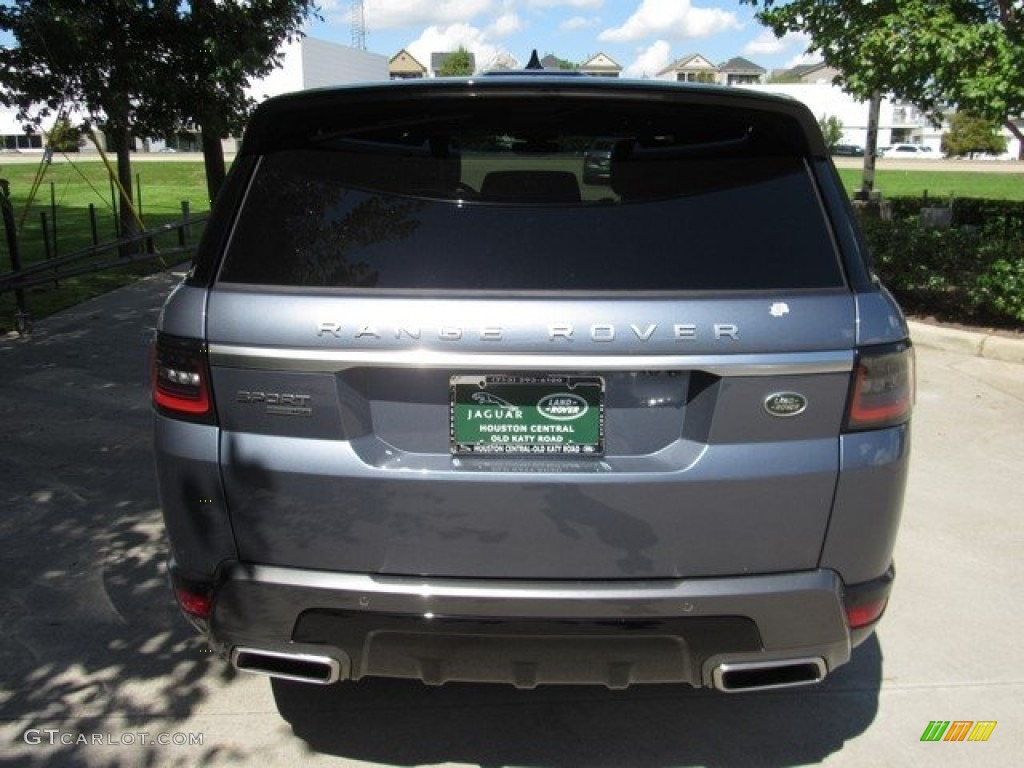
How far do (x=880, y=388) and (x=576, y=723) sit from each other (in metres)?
1.49

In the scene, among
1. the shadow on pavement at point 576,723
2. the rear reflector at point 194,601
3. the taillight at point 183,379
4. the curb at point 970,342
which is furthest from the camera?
the curb at point 970,342

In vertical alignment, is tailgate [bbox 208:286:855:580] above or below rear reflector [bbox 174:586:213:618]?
above

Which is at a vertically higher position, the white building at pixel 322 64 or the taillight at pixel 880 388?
the white building at pixel 322 64

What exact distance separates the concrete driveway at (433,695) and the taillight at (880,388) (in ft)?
3.87

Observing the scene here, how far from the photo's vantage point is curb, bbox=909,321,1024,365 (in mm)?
7758

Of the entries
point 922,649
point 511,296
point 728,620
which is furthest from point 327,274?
point 922,649

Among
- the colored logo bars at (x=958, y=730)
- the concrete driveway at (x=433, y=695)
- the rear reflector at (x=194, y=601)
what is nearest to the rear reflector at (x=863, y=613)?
the concrete driveway at (x=433, y=695)

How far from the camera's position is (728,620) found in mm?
2354

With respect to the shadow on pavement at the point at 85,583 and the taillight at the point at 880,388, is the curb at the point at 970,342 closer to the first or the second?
the taillight at the point at 880,388

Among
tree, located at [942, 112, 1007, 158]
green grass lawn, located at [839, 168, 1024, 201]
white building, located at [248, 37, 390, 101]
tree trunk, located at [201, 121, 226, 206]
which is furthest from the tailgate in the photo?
tree, located at [942, 112, 1007, 158]

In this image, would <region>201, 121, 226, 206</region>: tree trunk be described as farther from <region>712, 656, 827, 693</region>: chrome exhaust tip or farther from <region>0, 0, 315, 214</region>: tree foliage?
<region>712, 656, 827, 693</region>: chrome exhaust tip

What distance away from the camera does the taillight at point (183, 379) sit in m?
2.35

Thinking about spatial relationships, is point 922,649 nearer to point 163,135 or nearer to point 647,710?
point 647,710

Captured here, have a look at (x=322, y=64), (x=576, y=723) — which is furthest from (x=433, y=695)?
(x=322, y=64)
